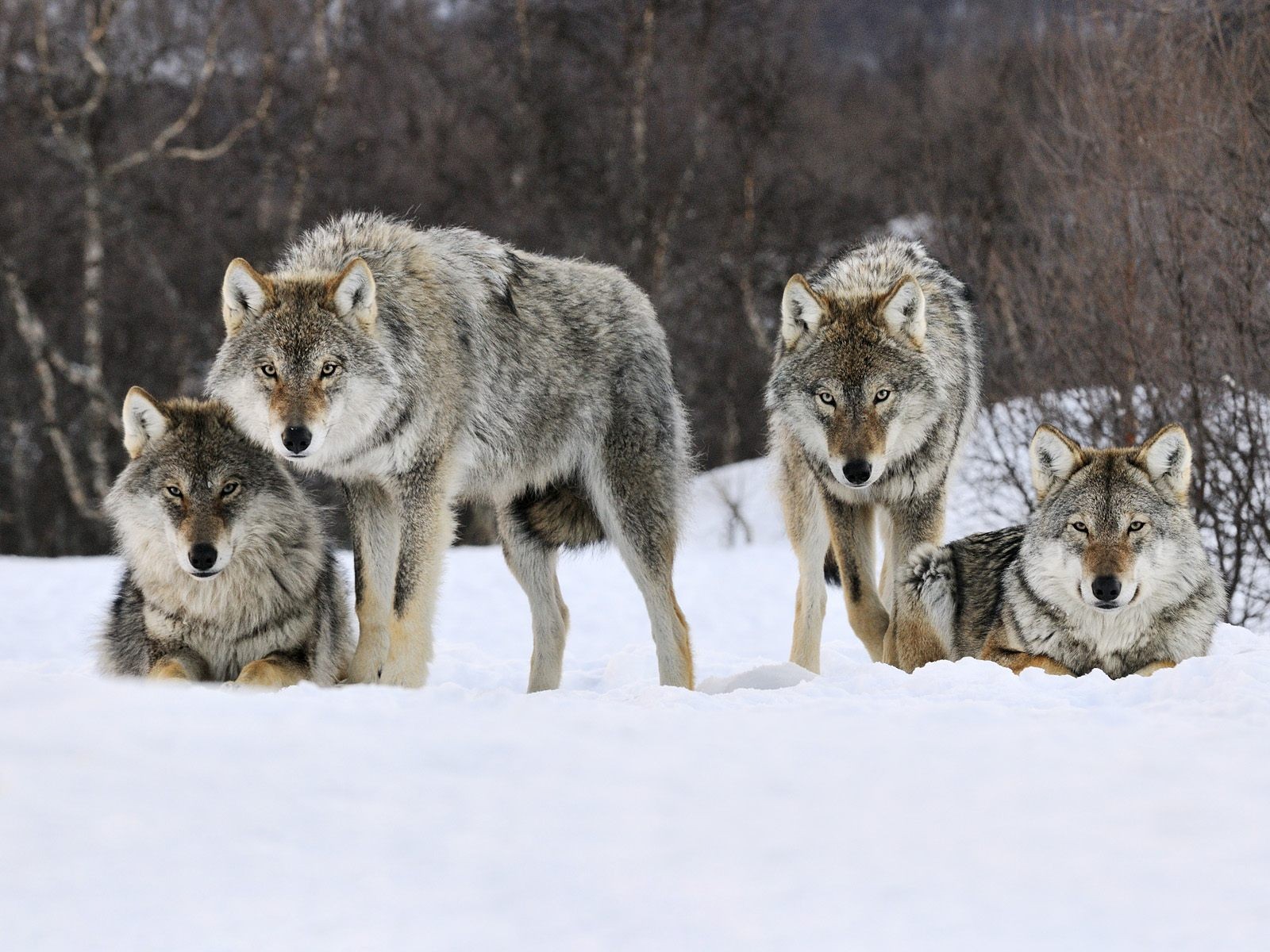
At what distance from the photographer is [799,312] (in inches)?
216

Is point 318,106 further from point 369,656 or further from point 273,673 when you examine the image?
point 273,673

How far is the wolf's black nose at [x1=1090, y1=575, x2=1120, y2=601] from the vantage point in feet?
14.9

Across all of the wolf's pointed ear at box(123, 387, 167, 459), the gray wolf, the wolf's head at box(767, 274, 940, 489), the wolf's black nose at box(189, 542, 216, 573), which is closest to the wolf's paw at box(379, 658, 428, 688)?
the gray wolf

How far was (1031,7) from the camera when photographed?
35.0 m

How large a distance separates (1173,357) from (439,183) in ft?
46.1

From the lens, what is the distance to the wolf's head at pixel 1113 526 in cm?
464

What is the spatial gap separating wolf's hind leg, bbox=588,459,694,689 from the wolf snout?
5.89ft

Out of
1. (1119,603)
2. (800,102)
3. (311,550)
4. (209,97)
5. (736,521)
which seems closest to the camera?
(1119,603)

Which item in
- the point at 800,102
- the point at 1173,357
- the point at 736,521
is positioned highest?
the point at 800,102

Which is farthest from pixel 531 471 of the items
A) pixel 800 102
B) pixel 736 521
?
pixel 800 102

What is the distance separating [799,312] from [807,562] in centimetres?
120

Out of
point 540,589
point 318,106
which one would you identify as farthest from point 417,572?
point 318,106

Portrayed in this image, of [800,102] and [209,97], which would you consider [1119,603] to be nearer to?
[209,97]

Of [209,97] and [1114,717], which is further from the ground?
[209,97]
